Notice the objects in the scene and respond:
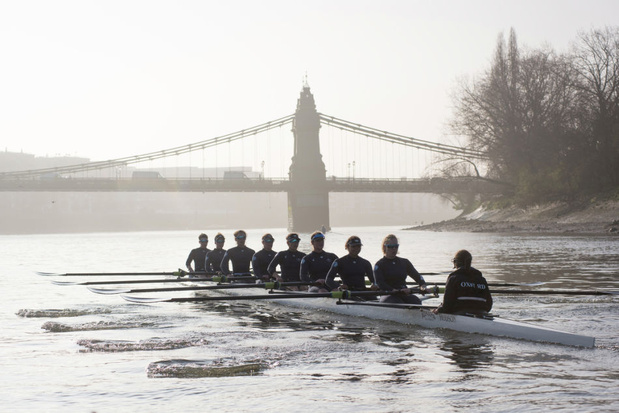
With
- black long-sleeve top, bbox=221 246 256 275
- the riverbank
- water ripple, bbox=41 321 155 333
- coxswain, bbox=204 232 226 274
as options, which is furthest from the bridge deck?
water ripple, bbox=41 321 155 333

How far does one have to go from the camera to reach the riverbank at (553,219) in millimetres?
55094

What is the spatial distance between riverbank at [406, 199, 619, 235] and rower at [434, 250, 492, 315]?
41.5 metres

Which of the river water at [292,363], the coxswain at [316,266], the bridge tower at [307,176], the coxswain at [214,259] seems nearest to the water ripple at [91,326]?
the river water at [292,363]

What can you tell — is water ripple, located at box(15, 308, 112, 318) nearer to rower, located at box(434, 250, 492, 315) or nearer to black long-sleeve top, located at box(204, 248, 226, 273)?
black long-sleeve top, located at box(204, 248, 226, 273)

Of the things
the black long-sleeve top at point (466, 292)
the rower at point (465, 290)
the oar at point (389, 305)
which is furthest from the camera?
the oar at point (389, 305)

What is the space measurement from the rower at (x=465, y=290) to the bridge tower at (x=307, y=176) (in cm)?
8750

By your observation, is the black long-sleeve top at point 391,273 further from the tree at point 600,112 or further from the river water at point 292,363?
the tree at point 600,112

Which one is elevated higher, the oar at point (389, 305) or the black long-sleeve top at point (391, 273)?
the black long-sleeve top at point (391, 273)

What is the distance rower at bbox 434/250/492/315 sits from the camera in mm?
10688

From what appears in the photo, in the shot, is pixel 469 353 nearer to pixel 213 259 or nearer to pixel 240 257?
pixel 240 257

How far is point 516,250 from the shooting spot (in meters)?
38.5

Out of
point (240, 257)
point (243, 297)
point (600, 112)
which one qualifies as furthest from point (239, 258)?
point (600, 112)

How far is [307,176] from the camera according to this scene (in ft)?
341

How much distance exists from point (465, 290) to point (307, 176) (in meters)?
93.3
